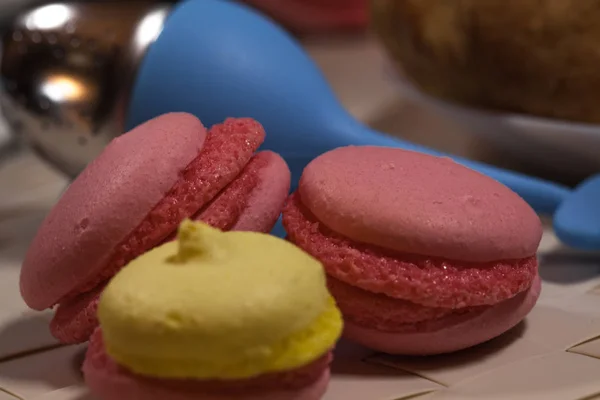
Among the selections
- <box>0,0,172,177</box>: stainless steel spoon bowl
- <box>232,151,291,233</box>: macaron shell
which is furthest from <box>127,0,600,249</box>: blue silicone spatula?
<box>232,151,291,233</box>: macaron shell

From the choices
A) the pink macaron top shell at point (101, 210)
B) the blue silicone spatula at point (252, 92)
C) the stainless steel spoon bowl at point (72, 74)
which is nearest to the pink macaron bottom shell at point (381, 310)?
the pink macaron top shell at point (101, 210)

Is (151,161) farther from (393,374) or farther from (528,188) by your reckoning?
(528,188)

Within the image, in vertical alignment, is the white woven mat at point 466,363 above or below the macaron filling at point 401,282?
below

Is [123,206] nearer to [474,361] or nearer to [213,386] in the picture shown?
[213,386]

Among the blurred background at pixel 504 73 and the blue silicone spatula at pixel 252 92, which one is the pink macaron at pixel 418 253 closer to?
the blue silicone spatula at pixel 252 92

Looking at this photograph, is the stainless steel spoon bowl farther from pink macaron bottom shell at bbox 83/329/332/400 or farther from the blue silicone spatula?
pink macaron bottom shell at bbox 83/329/332/400

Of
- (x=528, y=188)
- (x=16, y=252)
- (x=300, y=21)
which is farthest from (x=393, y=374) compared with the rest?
(x=300, y=21)

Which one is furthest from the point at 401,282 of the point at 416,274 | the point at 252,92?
the point at 252,92
